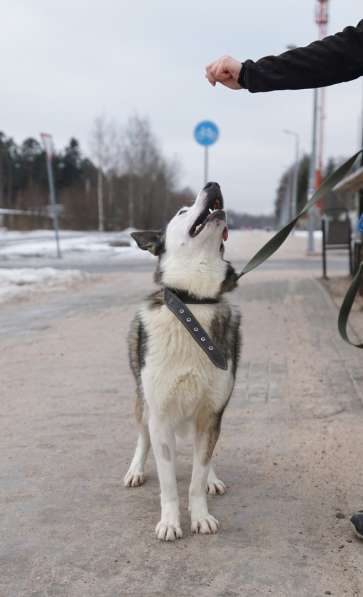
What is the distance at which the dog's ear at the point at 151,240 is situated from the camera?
10.7 ft

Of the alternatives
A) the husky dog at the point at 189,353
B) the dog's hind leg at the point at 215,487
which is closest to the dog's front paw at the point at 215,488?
the dog's hind leg at the point at 215,487

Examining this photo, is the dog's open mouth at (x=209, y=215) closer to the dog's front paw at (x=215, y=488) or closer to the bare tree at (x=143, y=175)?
the dog's front paw at (x=215, y=488)

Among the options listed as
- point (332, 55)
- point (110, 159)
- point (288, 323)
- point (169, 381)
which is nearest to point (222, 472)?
point (169, 381)

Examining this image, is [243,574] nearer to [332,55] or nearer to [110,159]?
[332,55]

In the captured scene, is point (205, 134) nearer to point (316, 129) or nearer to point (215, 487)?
point (215, 487)

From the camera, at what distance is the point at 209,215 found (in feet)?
10.2

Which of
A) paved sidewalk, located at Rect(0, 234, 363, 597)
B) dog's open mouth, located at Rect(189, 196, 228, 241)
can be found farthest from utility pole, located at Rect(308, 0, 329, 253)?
dog's open mouth, located at Rect(189, 196, 228, 241)

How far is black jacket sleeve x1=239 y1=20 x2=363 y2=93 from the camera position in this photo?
8.31 feet

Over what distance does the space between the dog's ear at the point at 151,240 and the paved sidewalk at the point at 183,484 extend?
1.43 metres

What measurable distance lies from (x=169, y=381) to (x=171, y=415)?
19cm

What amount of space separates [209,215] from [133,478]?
5.43 feet

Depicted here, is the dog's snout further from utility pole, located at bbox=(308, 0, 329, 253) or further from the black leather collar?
utility pole, located at bbox=(308, 0, 329, 253)

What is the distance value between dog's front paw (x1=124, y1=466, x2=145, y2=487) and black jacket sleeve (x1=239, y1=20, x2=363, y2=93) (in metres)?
2.28

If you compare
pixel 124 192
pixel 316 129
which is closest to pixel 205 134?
pixel 316 129
